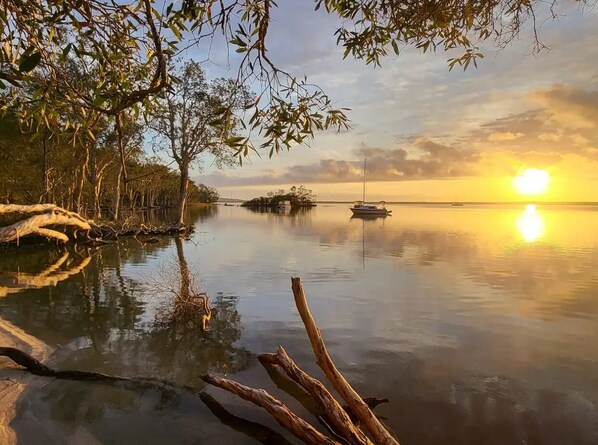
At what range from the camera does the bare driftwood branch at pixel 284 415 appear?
17.3ft

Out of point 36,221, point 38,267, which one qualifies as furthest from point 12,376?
point 36,221

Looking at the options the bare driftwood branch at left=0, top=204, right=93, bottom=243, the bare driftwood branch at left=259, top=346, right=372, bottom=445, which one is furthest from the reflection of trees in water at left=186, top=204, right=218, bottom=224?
the bare driftwood branch at left=259, top=346, right=372, bottom=445

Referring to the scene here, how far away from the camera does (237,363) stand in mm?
8930

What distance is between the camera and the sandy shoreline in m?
5.69

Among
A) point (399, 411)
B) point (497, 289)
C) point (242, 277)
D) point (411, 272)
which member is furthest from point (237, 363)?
point (411, 272)

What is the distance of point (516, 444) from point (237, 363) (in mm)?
5479

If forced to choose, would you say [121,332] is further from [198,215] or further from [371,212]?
[371,212]

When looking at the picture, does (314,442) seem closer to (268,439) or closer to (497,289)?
(268,439)

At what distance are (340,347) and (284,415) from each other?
4798 millimetres

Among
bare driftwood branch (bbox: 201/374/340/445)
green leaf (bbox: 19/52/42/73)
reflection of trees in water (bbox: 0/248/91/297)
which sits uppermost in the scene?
green leaf (bbox: 19/52/42/73)

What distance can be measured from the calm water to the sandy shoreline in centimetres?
18

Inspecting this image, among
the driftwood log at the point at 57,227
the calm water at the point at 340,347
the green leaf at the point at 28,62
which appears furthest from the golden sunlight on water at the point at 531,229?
the green leaf at the point at 28,62

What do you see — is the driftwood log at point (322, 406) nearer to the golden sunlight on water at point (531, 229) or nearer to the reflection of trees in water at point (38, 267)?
the reflection of trees in water at point (38, 267)

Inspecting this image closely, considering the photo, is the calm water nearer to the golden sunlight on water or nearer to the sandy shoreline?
the sandy shoreline
